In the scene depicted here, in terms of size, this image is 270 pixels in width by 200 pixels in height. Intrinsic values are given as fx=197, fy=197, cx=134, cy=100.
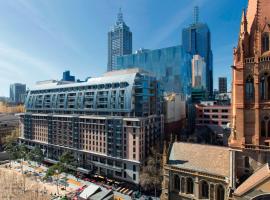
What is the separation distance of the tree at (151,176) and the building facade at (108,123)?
563 centimetres

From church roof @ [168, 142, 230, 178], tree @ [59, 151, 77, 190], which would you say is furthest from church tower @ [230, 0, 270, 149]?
tree @ [59, 151, 77, 190]

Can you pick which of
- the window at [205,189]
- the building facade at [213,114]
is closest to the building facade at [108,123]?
the window at [205,189]

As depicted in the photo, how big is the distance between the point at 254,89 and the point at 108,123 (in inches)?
2297

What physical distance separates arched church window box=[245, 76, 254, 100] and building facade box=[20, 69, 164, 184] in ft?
143

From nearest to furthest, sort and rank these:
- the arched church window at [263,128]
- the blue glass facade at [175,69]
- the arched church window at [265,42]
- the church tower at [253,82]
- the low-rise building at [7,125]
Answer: the arched church window at [265,42] < the church tower at [253,82] < the arched church window at [263,128] < the low-rise building at [7,125] < the blue glass facade at [175,69]

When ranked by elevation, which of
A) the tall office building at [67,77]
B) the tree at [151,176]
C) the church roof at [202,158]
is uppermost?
the tall office building at [67,77]

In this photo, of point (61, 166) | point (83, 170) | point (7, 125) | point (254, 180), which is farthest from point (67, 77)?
point (254, 180)

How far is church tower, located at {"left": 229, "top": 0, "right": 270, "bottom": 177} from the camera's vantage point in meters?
32.0

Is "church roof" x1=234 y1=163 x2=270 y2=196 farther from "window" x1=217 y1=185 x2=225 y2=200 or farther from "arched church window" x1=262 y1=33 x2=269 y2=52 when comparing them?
"arched church window" x1=262 y1=33 x2=269 y2=52

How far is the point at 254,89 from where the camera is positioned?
3284cm

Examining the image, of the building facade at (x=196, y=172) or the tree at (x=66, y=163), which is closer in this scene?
the building facade at (x=196, y=172)

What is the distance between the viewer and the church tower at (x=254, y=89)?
3195 cm

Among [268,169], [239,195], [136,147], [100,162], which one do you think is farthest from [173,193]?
[100,162]

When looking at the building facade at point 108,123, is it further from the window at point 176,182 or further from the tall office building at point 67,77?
the tall office building at point 67,77
